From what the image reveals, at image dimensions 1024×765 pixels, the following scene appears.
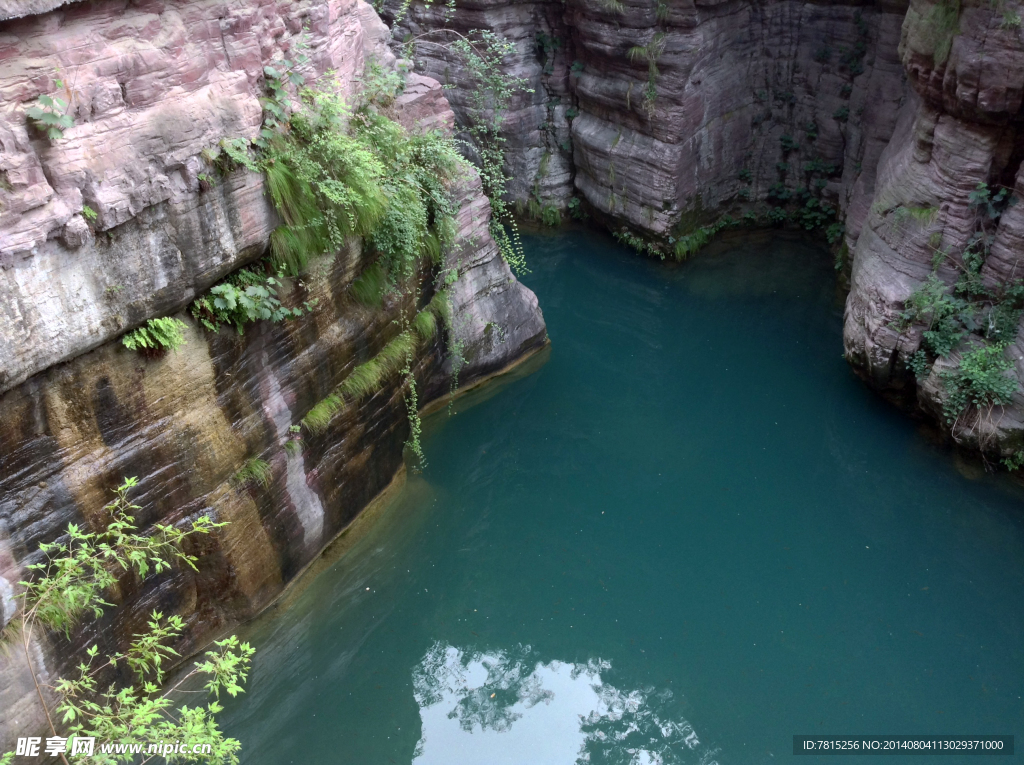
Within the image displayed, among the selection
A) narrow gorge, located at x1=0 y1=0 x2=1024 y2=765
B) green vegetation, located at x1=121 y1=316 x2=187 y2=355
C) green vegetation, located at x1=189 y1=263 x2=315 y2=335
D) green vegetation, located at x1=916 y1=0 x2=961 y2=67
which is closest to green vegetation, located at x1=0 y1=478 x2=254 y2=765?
narrow gorge, located at x1=0 y1=0 x2=1024 y2=765

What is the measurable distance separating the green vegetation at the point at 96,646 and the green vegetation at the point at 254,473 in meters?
0.53

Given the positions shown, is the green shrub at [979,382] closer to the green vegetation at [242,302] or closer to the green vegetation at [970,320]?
the green vegetation at [970,320]

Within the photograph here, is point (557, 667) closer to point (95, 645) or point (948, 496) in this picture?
point (95, 645)

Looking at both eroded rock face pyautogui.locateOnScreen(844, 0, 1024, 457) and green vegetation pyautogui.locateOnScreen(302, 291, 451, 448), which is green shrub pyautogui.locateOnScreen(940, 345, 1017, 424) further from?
green vegetation pyautogui.locateOnScreen(302, 291, 451, 448)

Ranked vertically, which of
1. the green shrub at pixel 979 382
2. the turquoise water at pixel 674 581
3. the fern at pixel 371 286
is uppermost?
the fern at pixel 371 286

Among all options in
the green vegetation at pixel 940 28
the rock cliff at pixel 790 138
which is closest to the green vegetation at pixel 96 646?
the rock cliff at pixel 790 138

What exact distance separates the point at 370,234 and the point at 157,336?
1.91 metres

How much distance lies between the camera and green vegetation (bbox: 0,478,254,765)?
4215mm

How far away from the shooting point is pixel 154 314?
15.4ft

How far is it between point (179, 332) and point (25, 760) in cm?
248

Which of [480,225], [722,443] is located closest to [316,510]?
[480,225]

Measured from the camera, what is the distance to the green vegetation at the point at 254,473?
18.4ft

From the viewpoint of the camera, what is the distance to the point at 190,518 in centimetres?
531

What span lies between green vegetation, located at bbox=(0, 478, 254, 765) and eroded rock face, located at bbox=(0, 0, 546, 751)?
0.31 feet
